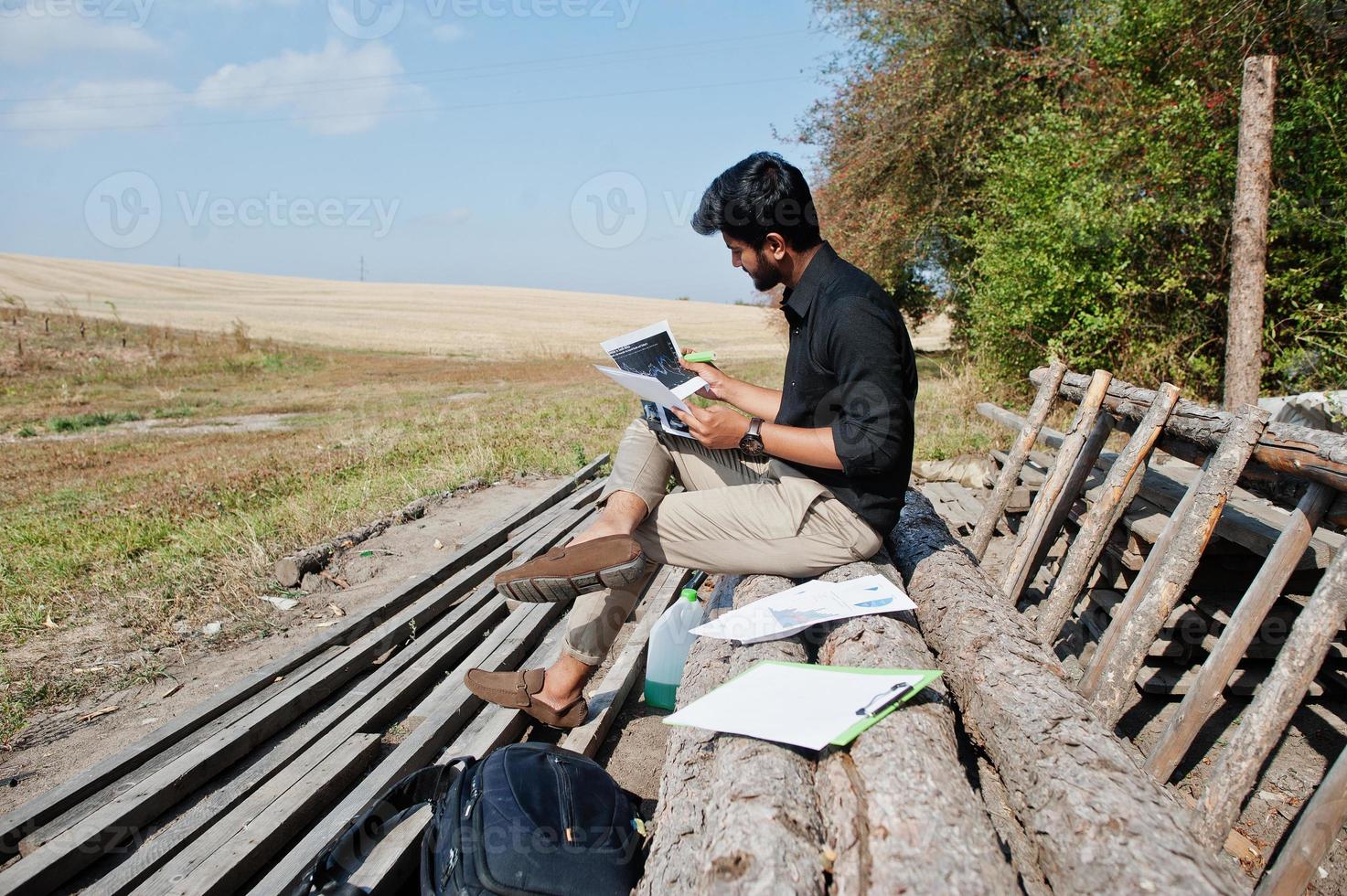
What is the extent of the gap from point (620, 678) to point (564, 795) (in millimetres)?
1415

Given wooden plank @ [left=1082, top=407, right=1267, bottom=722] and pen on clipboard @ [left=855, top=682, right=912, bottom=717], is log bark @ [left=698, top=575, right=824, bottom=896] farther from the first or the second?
wooden plank @ [left=1082, top=407, right=1267, bottom=722]

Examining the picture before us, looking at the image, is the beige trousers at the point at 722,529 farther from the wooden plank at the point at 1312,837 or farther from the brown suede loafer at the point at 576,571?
the wooden plank at the point at 1312,837

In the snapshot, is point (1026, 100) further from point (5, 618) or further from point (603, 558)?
point (5, 618)

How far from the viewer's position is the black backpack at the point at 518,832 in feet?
6.92

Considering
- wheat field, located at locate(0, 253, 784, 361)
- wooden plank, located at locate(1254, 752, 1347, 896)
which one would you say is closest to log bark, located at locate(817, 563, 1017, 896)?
wooden plank, located at locate(1254, 752, 1347, 896)

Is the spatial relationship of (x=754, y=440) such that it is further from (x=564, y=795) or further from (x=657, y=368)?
(x=564, y=795)

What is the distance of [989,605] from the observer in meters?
2.78

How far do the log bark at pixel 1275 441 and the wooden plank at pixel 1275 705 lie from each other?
0.31m

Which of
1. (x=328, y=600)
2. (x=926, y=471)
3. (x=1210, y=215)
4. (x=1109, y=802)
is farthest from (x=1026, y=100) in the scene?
(x=1109, y=802)

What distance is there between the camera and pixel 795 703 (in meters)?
2.14

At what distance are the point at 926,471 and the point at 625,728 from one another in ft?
16.9

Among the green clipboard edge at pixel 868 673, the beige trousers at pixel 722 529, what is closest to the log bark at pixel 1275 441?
the beige trousers at pixel 722 529

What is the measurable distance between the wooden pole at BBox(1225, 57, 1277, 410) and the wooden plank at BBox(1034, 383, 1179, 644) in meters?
4.54

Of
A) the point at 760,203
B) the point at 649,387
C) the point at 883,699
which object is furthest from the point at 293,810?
the point at 760,203
